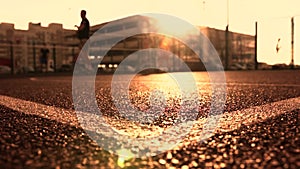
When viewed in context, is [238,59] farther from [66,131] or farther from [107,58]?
[66,131]

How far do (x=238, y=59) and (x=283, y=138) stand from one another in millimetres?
67493

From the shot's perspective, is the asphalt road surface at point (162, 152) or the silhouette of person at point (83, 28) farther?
the silhouette of person at point (83, 28)

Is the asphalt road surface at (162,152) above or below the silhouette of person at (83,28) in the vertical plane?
below

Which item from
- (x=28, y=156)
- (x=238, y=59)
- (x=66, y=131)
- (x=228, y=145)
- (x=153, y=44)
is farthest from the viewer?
(x=238, y=59)

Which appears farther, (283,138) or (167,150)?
(283,138)

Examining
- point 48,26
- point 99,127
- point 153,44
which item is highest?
point 48,26

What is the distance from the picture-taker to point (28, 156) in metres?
0.73

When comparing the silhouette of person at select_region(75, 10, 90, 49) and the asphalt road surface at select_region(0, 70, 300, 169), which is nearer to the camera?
the asphalt road surface at select_region(0, 70, 300, 169)

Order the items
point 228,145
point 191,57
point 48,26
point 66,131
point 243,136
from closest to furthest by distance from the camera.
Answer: point 228,145 → point 243,136 → point 66,131 → point 191,57 → point 48,26

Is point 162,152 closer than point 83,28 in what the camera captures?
Yes

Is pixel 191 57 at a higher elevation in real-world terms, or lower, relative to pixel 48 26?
lower

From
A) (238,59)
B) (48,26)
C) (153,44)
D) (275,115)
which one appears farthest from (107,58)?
(275,115)

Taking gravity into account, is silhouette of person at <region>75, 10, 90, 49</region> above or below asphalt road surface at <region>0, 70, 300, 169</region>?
above

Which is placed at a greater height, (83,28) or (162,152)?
(83,28)
